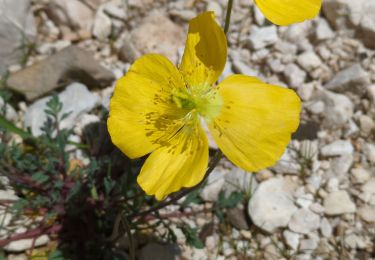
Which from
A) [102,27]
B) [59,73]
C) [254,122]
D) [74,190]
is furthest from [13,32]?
[254,122]

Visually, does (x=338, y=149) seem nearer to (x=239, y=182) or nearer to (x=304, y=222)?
(x=304, y=222)

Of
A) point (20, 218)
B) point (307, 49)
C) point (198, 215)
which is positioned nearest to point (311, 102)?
point (307, 49)

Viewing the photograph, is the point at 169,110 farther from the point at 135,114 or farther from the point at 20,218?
the point at 20,218

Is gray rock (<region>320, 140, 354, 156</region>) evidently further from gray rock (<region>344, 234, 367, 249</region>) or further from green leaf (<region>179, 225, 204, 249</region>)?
green leaf (<region>179, 225, 204, 249</region>)

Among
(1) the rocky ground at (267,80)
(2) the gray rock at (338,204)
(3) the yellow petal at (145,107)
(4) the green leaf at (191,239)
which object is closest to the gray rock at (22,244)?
(1) the rocky ground at (267,80)

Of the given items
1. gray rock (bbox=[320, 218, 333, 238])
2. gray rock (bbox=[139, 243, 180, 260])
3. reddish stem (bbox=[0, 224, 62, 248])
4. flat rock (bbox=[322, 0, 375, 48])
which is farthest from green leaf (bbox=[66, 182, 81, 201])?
flat rock (bbox=[322, 0, 375, 48])

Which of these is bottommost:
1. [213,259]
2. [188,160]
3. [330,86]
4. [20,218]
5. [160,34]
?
[213,259]
